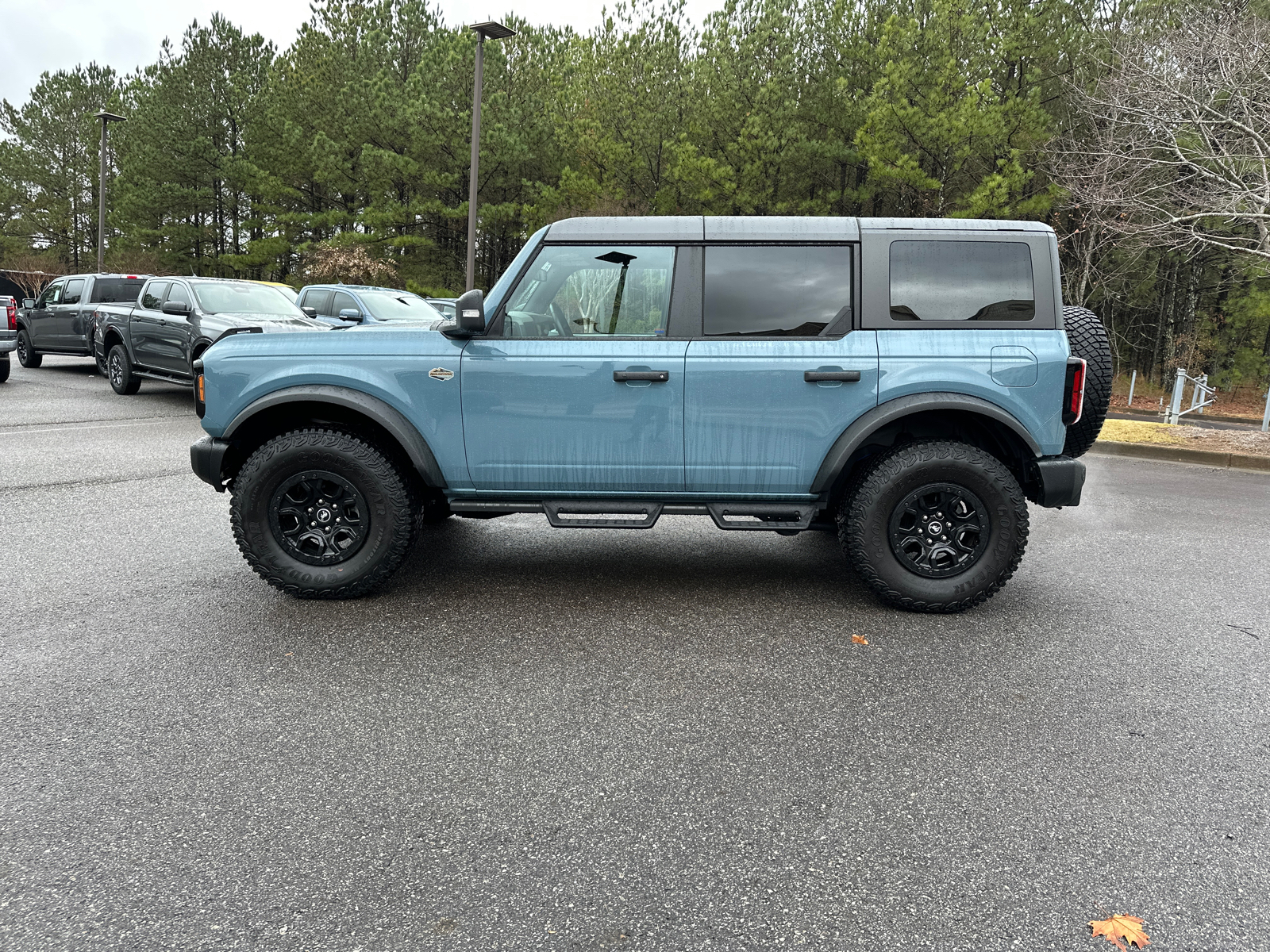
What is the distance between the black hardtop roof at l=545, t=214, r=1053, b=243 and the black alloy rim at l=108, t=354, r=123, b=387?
12439 mm

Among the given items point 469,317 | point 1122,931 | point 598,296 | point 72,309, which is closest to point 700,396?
point 598,296

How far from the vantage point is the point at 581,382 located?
444 centimetres

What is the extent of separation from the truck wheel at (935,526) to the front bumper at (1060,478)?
147 mm

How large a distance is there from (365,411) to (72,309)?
620 inches

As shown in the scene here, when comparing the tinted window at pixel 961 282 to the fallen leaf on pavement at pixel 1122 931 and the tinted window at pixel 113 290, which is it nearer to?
the fallen leaf on pavement at pixel 1122 931

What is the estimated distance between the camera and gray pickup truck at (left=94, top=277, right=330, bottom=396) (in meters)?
12.4

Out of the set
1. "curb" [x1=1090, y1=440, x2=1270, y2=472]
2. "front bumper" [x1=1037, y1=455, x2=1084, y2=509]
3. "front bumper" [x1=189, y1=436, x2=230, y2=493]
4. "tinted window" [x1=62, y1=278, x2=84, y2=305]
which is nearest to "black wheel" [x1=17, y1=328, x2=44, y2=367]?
"tinted window" [x1=62, y1=278, x2=84, y2=305]

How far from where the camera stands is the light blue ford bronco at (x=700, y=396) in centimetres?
443

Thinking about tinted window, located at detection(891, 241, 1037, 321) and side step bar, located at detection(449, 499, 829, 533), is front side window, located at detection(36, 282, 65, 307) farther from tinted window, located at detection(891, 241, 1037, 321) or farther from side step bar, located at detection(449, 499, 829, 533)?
tinted window, located at detection(891, 241, 1037, 321)

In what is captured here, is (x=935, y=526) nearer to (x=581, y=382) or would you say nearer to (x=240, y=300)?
(x=581, y=382)

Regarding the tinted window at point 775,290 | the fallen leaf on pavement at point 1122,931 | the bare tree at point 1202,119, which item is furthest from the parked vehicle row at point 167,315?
the bare tree at point 1202,119

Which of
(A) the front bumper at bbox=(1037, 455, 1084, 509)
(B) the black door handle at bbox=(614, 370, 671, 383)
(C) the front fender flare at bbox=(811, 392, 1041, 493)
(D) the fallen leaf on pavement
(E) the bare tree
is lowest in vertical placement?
(D) the fallen leaf on pavement

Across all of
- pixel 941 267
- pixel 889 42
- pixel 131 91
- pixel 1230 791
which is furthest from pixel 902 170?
pixel 131 91

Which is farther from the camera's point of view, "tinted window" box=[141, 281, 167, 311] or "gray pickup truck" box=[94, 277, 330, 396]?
"tinted window" box=[141, 281, 167, 311]
